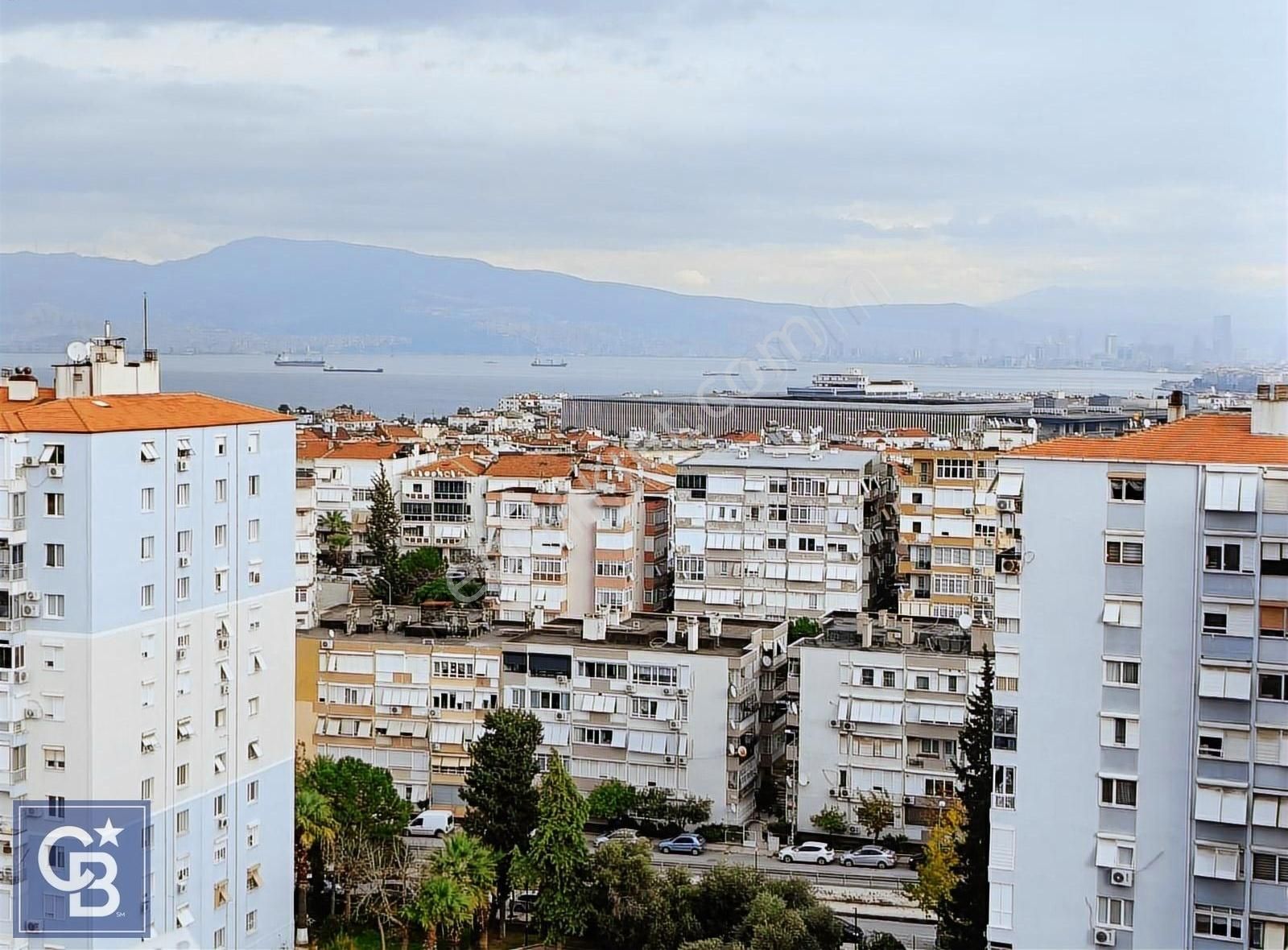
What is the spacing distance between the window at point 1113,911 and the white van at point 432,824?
7342 mm

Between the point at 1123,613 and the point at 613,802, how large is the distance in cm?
723

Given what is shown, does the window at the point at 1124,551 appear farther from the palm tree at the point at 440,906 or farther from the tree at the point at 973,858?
the palm tree at the point at 440,906

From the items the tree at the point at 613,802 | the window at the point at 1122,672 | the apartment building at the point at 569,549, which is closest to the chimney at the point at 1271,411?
the window at the point at 1122,672

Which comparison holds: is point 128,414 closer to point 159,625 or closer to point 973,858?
point 159,625

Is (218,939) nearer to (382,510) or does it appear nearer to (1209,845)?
(1209,845)

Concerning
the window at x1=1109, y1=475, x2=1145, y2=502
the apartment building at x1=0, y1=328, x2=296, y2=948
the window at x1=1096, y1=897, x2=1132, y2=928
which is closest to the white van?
the apartment building at x1=0, y1=328, x2=296, y2=948

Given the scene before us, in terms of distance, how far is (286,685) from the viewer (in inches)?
402

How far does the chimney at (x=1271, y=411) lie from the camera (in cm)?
755

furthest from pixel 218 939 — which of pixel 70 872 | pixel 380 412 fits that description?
pixel 380 412

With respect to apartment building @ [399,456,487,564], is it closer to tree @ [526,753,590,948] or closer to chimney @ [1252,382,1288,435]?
tree @ [526,753,590,948]

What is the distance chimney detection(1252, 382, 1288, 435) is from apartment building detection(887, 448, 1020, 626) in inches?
391

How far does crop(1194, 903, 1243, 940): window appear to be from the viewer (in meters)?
6.86

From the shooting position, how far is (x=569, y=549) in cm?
1881

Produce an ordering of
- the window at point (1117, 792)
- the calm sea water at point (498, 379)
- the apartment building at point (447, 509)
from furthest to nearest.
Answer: the calm sea water at point (498, 379) < the apartment building at point (447, 509) < the window at point (1117, 792)
